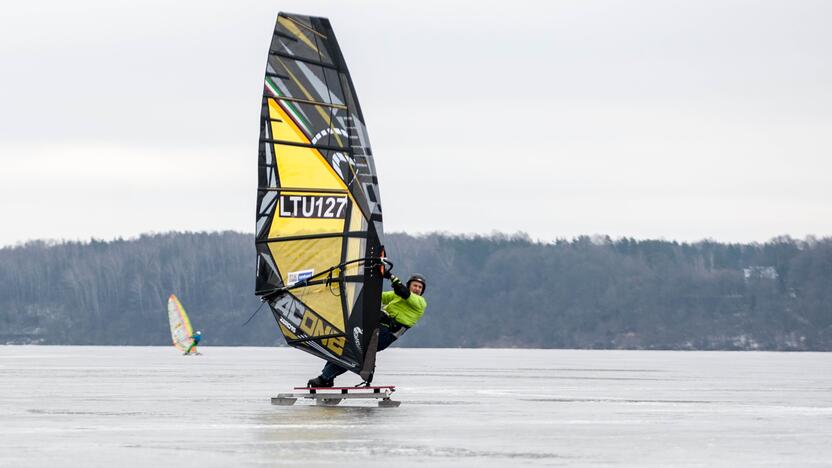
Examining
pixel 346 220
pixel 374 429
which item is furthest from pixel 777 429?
pixel 346 220

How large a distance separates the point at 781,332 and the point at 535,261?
98.2 ft

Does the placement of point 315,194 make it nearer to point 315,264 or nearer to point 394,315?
point 315,264

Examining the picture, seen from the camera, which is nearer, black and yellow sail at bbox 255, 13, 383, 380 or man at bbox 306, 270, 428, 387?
man at bbox 306, 270, 428, 387

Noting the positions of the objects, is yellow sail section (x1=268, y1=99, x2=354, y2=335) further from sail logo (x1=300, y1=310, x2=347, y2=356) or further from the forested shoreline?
the forested shoreline

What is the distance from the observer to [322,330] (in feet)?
74.5

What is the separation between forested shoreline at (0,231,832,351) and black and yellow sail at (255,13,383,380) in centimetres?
13533

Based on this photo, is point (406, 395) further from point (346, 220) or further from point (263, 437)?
point (263, 437)

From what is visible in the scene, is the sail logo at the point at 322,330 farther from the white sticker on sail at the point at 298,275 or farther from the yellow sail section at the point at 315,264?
the white sticker on sail at the point at 298,275

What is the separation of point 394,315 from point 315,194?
1965 millimetres

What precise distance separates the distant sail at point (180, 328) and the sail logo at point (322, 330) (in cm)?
5252

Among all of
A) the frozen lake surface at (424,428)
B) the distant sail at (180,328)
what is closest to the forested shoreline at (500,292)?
the distant sail at (180,328)

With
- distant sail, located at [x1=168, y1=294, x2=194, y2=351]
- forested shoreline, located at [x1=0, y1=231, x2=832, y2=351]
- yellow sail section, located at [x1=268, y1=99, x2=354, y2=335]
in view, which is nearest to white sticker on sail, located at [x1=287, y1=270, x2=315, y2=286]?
yellow sail section, located at [x1=268, y1=99, x2=354, y2=335]

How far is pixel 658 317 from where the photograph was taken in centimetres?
16612

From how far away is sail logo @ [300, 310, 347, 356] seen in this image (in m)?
22.6
